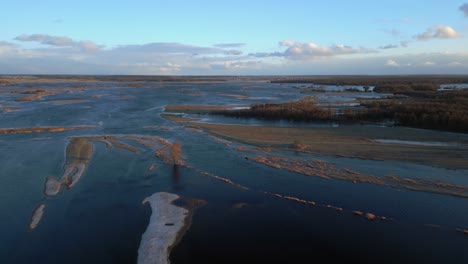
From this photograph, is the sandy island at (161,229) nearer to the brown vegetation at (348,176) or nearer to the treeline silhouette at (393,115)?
the brown vegetation at (348,176)

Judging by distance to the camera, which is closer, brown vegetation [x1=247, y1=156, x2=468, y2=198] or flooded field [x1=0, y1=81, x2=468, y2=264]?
flooded field [x1=0, y1=81, x2=468, y2=264]

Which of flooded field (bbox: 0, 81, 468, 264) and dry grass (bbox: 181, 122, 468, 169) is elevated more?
dry grass (bbox: 181, 122, 468, 169)

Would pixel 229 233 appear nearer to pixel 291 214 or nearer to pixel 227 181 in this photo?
pixel 291 214

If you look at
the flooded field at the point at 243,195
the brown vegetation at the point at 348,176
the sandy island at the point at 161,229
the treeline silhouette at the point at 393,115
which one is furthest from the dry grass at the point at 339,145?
the sandy island at the point at 161,229

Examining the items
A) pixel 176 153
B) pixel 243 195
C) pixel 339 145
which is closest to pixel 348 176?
pixel 243 195

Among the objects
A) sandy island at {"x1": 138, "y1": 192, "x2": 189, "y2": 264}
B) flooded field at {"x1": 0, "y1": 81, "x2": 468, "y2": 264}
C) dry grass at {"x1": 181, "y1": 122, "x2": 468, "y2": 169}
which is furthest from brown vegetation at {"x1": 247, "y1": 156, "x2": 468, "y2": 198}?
sandy island at {"x1": 138, "y1": 192, "x2": 189, "y2": 264}

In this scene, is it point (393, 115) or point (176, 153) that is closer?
point (176, 153)

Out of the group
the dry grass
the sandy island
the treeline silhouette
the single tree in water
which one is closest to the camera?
the sandy island

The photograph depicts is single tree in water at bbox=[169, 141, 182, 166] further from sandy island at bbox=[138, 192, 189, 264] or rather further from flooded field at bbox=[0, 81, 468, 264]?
sandy island at bbox=[138, 192, 189, 264]

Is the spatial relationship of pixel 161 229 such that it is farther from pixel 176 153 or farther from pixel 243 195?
pixel 176 153
